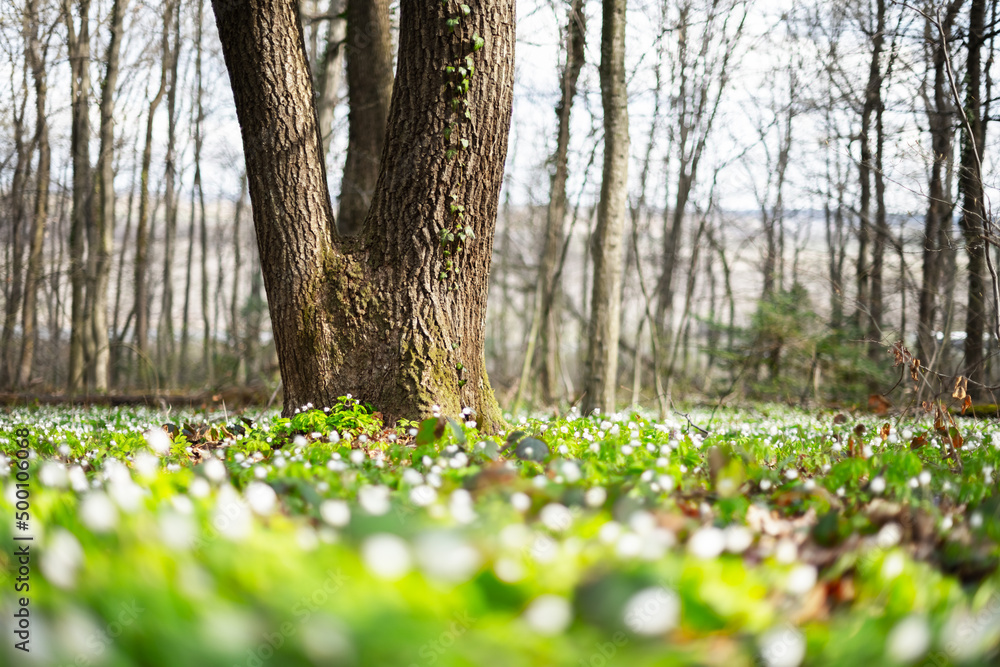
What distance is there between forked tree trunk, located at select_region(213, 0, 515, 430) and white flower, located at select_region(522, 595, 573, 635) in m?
3.52

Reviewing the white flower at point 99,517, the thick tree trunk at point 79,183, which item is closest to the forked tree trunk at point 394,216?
the white flower at point 99,517

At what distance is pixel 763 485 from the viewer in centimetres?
252

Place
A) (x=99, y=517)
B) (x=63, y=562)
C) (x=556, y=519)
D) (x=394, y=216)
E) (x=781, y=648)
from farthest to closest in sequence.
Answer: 1. (x=394, y=216)
2. (x=556, y=519)
3. (x=99, y=517)
4. (x=63, y=562)
5. (x=781, y=648)

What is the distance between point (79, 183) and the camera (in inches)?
527

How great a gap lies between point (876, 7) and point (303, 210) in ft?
45.7

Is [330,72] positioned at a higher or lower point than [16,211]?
higher

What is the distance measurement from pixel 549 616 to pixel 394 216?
4.06 m

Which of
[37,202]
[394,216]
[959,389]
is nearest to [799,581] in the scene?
[959,389]

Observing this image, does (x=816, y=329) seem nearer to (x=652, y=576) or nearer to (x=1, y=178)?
(x=652, y=576)

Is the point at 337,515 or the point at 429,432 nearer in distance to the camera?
the point at 337,515

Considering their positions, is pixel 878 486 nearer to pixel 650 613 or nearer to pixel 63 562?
pixel 650 613

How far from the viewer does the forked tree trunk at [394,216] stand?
4609 mm

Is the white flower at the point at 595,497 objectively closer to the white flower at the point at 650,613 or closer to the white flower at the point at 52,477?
the white flower at the point at 650,613

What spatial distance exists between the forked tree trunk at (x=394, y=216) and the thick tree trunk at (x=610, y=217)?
3.08 meters
